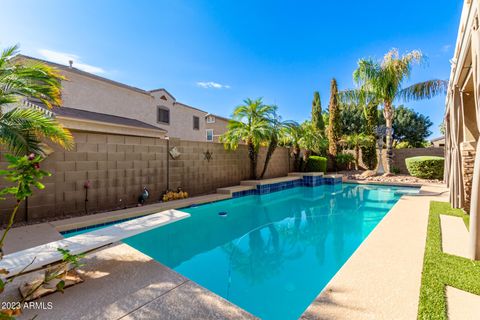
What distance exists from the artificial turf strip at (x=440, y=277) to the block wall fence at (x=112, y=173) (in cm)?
810

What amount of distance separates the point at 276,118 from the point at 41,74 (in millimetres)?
10748

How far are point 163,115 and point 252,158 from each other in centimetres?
913

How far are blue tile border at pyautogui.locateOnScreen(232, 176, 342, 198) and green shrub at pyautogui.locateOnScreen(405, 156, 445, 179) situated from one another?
198 inches

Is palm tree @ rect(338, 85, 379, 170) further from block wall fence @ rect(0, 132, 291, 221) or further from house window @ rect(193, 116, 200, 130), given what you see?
house window @ rect(193, 116, 200, 130)

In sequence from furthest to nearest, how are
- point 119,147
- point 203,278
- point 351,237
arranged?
point 119,147 < point 351,237 < point 203,278

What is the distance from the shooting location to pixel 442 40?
13.7 m

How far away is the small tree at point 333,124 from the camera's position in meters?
20.7

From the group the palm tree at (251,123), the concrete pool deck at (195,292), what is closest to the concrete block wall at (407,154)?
the palm tree at (251,123)

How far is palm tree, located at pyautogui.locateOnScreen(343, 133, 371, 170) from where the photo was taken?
1973 centimetres

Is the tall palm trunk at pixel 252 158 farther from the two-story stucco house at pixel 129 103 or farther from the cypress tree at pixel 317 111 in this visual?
the cypress tree at pixel 317 111

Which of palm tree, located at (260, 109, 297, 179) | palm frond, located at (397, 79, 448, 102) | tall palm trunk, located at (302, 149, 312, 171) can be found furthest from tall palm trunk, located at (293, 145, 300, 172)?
palm frond, located at (397, 79, 448, 102)

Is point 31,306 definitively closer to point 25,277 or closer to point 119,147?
point 25,277

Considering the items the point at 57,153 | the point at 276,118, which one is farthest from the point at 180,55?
the point at 57,153

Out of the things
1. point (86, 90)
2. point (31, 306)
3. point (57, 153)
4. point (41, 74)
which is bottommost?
point (31, 306)
